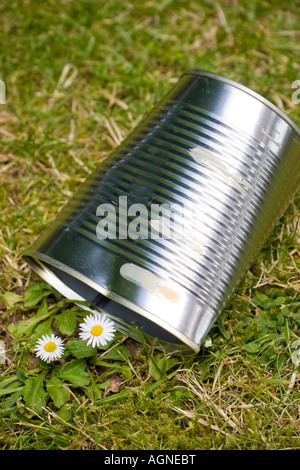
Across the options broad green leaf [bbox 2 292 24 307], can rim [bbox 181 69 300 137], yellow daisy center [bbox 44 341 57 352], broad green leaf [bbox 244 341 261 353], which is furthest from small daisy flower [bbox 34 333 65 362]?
can rim [bbox 181 69 300 137]

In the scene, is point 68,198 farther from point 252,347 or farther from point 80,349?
point 252,347

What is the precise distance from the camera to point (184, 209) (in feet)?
4.58

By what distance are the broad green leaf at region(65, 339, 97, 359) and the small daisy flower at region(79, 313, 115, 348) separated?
16mm

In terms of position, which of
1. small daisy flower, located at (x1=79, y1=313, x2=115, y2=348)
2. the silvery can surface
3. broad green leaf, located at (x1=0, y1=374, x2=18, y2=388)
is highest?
the silvery can surface

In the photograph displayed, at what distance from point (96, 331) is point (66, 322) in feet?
0.44

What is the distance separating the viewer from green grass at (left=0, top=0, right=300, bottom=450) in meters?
1.44

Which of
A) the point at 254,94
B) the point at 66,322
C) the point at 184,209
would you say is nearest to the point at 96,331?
the point at 66,322

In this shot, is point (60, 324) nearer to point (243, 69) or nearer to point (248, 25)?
point (243, 69)

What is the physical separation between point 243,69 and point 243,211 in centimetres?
118

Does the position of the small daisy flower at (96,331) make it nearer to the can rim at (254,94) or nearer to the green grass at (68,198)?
the green grass at (68,198)

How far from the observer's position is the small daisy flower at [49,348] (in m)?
1.50

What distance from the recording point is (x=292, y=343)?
5.19 feet

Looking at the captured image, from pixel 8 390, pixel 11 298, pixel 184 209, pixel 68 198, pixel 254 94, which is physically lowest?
pixel 8 390

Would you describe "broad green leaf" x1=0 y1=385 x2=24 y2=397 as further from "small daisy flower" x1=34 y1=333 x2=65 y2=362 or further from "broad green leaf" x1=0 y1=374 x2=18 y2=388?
"small daisy flower" x1=34 y1=333 x2=65 y2=362
